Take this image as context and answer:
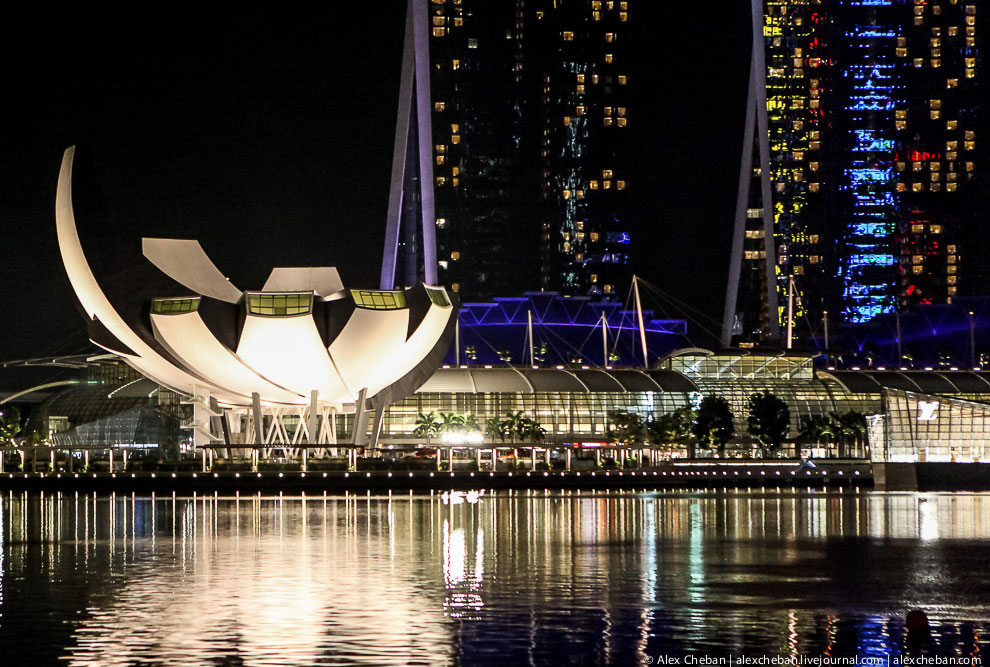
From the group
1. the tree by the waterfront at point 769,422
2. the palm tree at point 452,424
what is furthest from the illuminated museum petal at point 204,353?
the tree by the waterfront at point 769,422

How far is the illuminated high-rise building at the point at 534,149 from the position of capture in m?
154

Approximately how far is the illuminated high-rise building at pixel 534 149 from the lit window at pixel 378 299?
75.7m

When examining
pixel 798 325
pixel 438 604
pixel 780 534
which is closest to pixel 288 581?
pixel 438 604

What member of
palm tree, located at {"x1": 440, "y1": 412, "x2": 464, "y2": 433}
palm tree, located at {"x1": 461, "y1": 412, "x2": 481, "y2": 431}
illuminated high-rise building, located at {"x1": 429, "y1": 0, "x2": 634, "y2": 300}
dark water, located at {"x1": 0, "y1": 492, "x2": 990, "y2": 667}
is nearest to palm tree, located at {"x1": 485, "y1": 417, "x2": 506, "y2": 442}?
palm tree, located at {"x1": 461, "y1": 412, "x2": 481, "y2": 431}

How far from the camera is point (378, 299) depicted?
7775cm

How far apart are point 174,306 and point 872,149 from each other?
124181mm

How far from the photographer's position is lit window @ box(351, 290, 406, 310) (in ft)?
252

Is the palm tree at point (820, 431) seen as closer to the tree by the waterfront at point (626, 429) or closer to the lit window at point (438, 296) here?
the tree by the waterfront at point (626, 429)

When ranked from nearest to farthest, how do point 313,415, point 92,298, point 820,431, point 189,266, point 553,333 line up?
point 92,298 < point 313,415 < point 189,266 < point 820,431 < point 553,333

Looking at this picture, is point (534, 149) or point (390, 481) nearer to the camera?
point (390, 481)

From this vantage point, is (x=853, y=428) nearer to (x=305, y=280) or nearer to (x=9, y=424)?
(x=305, y=280)

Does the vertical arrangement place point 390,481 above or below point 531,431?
below

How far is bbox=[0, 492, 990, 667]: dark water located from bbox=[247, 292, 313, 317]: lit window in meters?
26.4

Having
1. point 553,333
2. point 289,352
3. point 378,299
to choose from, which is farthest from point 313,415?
point 553,333
